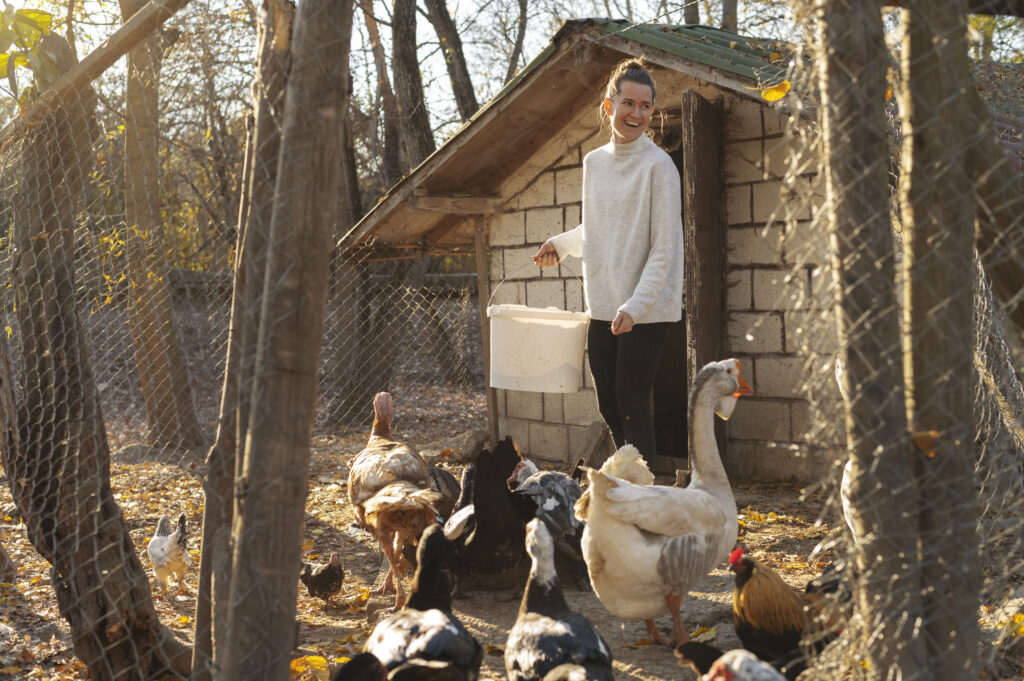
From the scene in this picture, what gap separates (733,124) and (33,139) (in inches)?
201

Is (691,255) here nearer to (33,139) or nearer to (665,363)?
(665,363)

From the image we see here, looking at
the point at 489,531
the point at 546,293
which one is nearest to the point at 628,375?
the point at 489,531

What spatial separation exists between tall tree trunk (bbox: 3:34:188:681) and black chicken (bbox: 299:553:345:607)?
1.12 meters

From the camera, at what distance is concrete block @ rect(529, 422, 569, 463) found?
826 centimetres

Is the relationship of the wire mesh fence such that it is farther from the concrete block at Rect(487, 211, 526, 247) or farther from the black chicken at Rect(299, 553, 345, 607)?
the concrete block at Rect(487, 211, 526, 247)

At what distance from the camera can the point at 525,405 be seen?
859 centimetres

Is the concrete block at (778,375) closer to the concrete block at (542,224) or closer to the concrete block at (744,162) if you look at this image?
the concrete block at (744,162)

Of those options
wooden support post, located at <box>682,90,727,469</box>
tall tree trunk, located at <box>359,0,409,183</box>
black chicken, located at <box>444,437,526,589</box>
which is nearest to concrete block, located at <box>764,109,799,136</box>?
wooden support post, located at <box>682,90,727,469</box>

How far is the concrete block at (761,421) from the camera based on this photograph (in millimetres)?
6906

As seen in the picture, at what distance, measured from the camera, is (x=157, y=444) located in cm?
990

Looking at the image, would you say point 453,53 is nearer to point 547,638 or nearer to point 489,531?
point 489,531

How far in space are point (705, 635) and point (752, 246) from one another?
3.90m

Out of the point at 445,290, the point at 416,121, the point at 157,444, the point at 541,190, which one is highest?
the point at 416,121

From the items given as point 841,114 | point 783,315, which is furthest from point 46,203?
point 783,315
